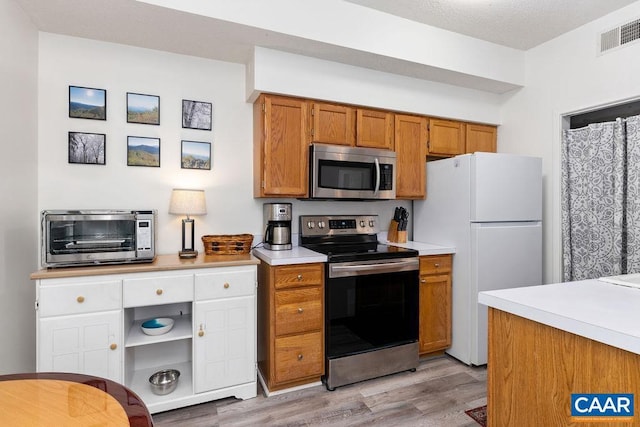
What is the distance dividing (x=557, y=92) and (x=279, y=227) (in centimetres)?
266

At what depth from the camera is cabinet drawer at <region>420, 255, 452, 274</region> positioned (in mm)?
2764

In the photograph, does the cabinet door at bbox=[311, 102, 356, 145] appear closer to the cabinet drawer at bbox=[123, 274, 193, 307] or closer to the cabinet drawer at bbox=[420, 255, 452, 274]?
the cabinet drawer at bbox=[420, 255, 452, 274]

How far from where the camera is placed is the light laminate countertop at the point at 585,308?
0.96 metres

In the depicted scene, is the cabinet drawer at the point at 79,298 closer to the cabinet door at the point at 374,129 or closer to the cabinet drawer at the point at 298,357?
the cabinet drawer at the point at 298,357

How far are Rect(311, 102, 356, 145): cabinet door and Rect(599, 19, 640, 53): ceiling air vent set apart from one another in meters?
1.98

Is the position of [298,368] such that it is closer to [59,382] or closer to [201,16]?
[59,382]

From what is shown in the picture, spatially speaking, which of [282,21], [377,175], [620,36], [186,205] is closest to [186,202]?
[186,205]

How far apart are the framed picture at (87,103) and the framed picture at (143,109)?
0.16 metres

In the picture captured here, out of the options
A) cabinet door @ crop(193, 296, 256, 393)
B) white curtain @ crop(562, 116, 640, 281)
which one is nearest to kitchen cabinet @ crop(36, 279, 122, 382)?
cabinet door @ crop(193, 296, 256, 393)

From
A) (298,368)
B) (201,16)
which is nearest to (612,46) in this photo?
(201,16)

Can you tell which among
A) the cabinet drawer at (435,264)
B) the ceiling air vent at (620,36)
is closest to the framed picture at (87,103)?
the cabinet drawer at (435,264)

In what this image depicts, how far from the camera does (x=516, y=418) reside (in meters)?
1.27

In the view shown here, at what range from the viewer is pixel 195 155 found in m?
2.67

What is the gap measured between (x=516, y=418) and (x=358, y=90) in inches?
94.9
